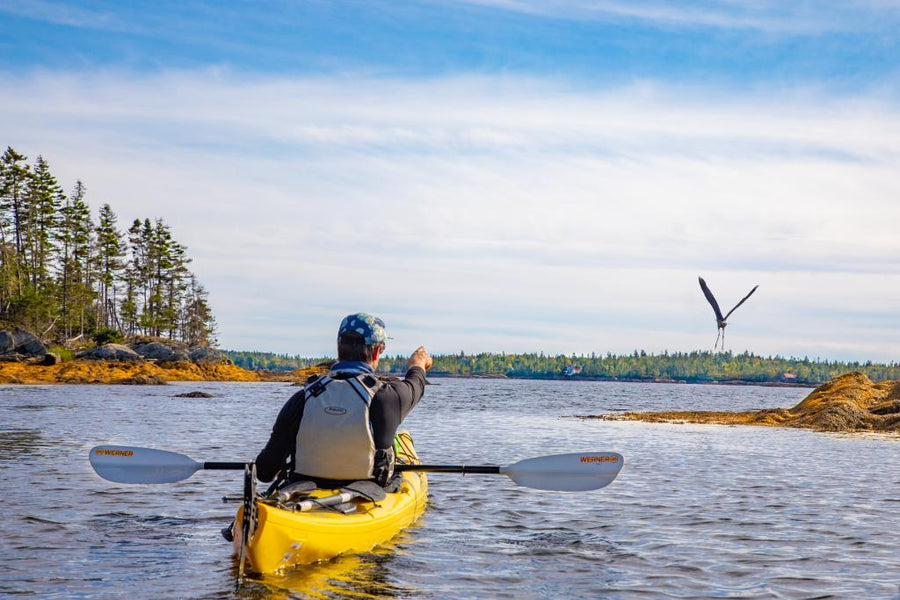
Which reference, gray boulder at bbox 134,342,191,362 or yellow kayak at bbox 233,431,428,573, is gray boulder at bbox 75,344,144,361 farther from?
yellow kayak at bbox 233,431,428,573

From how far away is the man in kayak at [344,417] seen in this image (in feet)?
26.4

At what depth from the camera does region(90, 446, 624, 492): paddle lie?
9484 millimetres

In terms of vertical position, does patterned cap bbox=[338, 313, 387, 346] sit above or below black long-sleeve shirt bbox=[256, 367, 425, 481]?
above

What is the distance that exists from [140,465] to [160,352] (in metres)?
73.4

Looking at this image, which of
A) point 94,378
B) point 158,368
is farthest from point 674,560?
point 158,368

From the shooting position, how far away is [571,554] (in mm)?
9242

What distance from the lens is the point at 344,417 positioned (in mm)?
8031

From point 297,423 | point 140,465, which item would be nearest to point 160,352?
point 140,465

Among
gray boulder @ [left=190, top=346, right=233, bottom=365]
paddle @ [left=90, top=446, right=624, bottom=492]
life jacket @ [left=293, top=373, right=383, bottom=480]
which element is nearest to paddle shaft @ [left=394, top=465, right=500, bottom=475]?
paddle @ [left=90, top=446, right=624, bottom=492]

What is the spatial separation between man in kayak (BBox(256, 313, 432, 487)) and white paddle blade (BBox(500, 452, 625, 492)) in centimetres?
220

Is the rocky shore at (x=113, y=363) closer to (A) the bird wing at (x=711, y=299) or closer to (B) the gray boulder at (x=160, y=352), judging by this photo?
(B) the gray boulder at (x=160, y=352)

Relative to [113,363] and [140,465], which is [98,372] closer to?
[113,363]

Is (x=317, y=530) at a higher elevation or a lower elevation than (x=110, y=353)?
lower

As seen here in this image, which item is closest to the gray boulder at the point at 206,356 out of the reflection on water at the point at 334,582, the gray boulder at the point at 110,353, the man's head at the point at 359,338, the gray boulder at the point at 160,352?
the gray boulder at the point at 160,352
